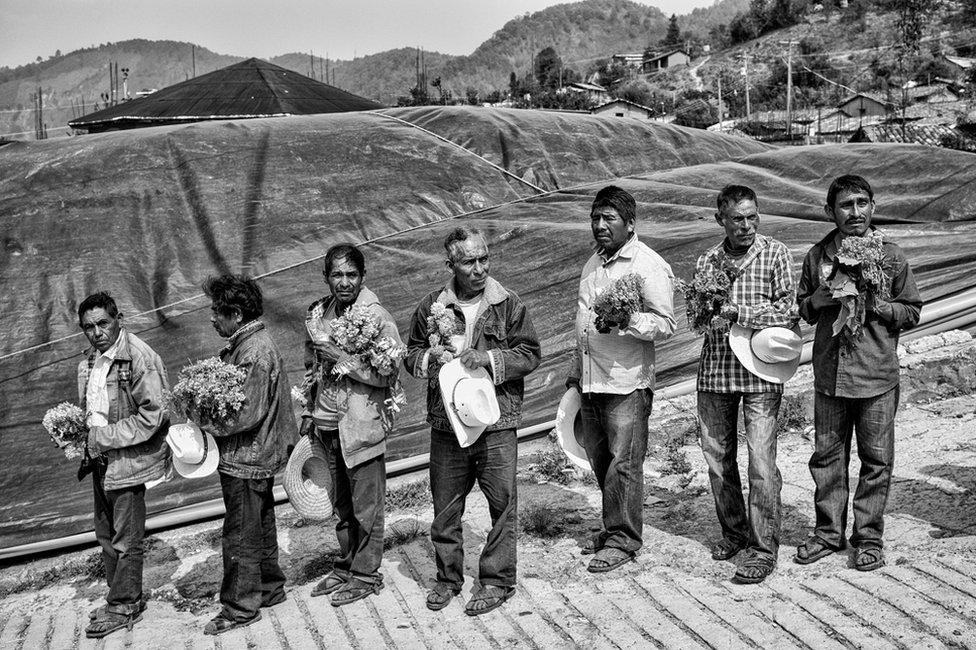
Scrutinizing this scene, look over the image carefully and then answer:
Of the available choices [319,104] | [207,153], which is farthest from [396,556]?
[319,104]

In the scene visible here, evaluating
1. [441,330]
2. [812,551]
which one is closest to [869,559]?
[812,551]

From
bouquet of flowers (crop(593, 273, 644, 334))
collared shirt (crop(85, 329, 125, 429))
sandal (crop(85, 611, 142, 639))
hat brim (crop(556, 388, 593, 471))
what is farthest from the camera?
hat brim (crop(556, 388, 593, 471))

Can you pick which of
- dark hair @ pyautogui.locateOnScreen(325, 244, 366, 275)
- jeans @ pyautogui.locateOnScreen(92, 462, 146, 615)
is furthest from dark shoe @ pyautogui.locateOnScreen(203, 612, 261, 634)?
dark hair @ pyautogui.locateOnScreen(325, 244, 366, 275)

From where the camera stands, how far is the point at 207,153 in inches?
325

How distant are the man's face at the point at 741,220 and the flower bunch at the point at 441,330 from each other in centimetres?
134

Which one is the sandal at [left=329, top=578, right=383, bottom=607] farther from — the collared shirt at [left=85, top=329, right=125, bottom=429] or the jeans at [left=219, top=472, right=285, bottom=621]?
the collared shirt at [left=85, top=329, right=125, bottom=429]

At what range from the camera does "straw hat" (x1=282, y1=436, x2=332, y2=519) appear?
4.67 m

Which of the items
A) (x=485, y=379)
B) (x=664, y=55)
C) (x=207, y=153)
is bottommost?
(x=485, y=379)

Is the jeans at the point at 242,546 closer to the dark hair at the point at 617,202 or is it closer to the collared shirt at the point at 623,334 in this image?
the collared shirt at the point at 623,334

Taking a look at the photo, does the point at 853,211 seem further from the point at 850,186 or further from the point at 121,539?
the point at 121,539

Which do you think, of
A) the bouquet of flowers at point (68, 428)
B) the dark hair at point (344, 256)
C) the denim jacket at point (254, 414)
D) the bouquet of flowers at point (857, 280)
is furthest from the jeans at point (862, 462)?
the bouquet of flowers at point (68, 428)

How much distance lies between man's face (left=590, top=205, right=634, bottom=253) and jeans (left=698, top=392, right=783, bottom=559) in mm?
844

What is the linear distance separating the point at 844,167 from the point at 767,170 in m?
0.70

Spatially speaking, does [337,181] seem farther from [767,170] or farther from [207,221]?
[767,170]
